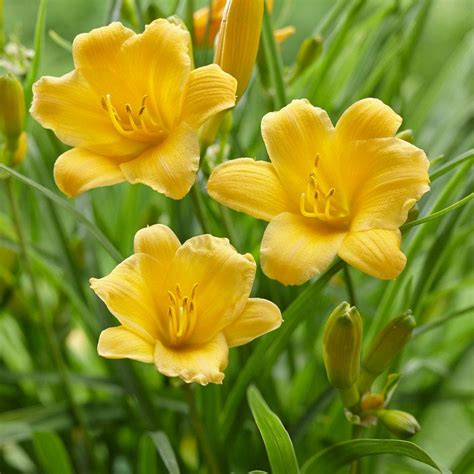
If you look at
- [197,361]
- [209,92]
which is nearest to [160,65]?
[209,92]

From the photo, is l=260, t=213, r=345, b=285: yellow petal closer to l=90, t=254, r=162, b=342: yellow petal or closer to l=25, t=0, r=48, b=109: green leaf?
l=90, t=254, r=162, b=342: yellow petal

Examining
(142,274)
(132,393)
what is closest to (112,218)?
(132,393)

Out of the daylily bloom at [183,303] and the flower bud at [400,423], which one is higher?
the daylily bloom at [183,303]

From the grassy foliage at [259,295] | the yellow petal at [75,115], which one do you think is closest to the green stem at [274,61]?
the grassy foliage at [259,295]

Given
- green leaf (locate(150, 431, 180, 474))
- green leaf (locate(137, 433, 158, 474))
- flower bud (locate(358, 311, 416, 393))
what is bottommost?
green leaf (locate(137, 433, 158, 474))

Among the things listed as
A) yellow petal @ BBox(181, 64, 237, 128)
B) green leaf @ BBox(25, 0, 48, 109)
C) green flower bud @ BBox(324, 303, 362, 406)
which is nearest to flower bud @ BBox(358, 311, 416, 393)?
green flower bud @ BBox(324, 303, 362, 406)

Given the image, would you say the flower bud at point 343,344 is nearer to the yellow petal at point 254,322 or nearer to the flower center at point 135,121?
the yellow petal at point 254,322
